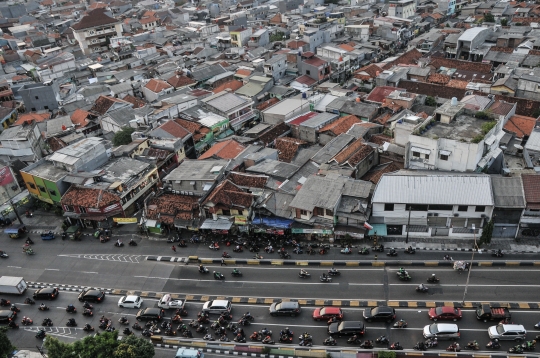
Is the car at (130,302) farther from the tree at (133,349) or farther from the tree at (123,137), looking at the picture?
the tree at (123,137)

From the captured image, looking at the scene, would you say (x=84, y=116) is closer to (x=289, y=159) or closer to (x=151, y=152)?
(x=151, y=152)

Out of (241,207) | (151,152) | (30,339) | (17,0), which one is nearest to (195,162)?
(151,152)

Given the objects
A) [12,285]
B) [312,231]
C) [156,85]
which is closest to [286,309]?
[312,231]

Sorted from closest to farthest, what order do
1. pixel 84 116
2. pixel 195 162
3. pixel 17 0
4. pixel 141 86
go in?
1. pixel 195 162
2. pixel 84 116
3. pixel 141 86
4. pixel 17 0

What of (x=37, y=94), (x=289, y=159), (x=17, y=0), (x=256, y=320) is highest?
(x=17, y=0)

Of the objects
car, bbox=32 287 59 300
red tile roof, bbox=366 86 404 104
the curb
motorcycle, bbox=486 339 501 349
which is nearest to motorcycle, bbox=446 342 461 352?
motorcycle, bbox=486 339 501 349

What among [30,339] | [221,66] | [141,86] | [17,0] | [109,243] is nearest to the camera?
[30,339]

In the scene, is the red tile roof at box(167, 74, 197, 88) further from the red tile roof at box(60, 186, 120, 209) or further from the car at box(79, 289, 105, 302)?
the car at box(79, 289, 105, 302)
